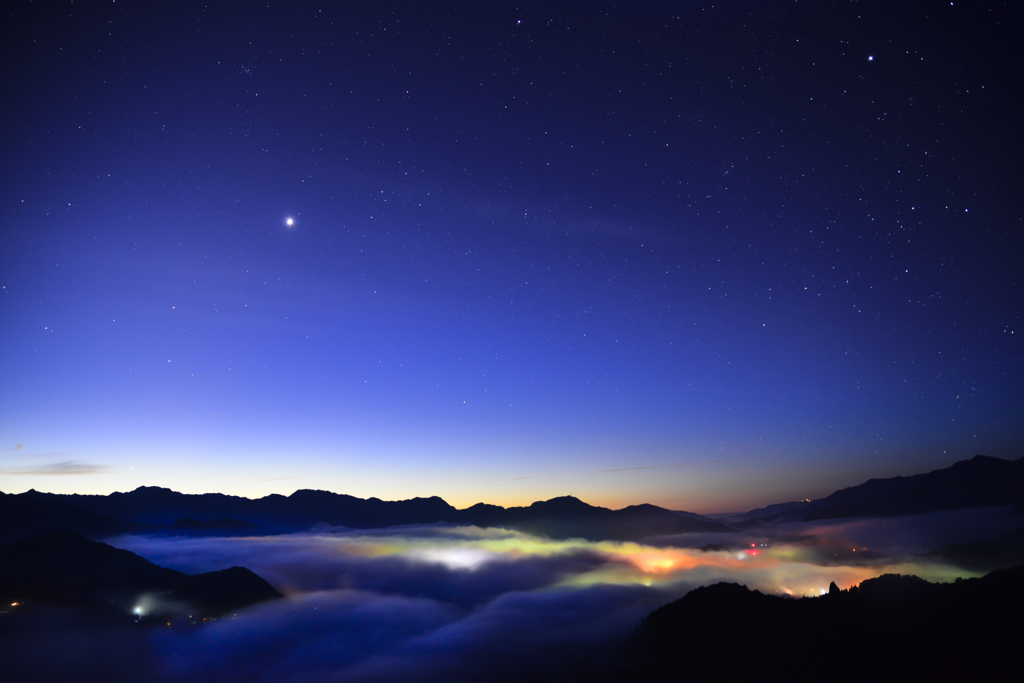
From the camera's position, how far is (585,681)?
190625 mm

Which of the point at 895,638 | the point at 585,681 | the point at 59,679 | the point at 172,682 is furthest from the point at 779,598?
the point at 59,679

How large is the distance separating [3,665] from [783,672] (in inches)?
12508

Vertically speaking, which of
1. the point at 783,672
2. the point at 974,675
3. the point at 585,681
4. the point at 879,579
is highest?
the point at 879,579

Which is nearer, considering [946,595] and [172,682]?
[946,595]

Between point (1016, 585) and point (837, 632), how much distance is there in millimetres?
55653

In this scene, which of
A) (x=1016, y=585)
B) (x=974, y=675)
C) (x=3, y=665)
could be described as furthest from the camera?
(x=3, y=665)

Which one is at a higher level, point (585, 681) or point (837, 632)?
point (837, 632)

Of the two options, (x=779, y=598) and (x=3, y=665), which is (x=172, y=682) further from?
(x=779, y=598)

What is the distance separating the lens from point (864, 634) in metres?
162

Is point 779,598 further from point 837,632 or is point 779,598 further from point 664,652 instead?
point 664,652

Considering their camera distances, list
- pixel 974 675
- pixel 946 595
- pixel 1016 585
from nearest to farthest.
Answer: pixel 974 675, pixel 1016 585, pixel 946 595

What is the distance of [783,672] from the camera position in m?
163

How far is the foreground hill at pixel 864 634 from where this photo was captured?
14138cm

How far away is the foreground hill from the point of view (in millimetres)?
141375
